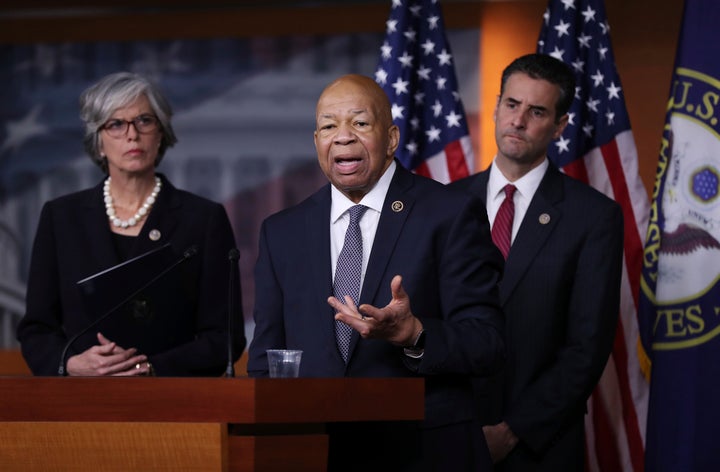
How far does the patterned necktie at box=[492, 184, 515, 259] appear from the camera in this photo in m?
3.62

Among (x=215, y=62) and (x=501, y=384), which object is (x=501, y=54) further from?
(x=501, y=384)

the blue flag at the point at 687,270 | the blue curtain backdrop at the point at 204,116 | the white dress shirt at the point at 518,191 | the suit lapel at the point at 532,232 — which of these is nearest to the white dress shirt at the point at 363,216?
the suit lapel at the point at 532,232

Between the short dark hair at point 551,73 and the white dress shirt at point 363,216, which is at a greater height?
the short dark hair at point 551,73

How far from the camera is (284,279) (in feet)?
9.14

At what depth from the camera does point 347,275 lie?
8.77ft

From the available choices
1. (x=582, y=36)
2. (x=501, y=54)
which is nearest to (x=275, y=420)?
(x=582, y=36)

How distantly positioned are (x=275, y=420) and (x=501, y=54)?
11.5ft

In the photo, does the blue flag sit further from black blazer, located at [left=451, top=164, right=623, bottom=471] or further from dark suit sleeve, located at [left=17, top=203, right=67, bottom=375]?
dark suit sleeve, located at [left=17, top=203, right=67, bottom=375]

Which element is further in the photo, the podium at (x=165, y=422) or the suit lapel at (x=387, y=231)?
the suit lapel at (x=387, y=231)

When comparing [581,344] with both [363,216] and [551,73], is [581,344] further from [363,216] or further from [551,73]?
[363,216]

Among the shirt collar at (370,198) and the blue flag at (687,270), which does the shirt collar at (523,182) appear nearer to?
the blue flag at (687,270)

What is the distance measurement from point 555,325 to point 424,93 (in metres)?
1.42

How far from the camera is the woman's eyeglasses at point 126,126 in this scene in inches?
141

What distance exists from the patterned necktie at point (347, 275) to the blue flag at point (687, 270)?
1.70m
